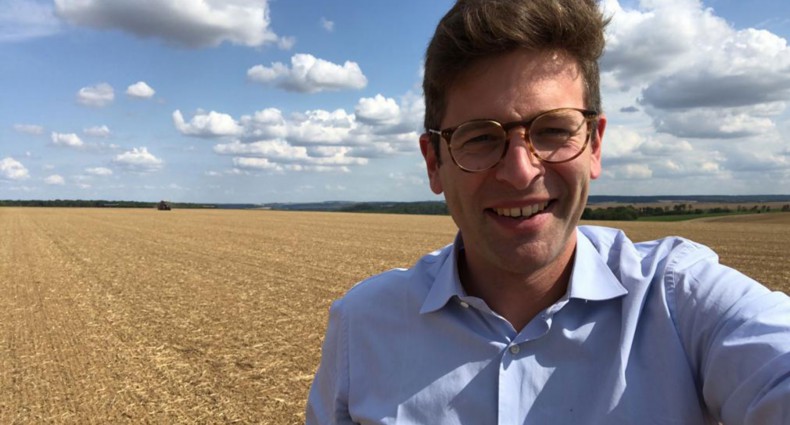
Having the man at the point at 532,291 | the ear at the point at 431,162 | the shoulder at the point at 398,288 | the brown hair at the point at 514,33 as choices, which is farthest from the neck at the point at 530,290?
the brown hair at the point at 514,33

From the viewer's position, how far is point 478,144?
1664 millimetres

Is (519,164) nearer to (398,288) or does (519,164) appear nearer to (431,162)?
(431,162)

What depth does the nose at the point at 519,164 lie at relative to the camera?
1.60m

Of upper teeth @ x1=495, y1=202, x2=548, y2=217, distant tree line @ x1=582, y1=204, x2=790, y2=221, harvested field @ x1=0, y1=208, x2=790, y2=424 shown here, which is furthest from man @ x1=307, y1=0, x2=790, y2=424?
distant tree line @ x1=582, y1=204, x2=790, y2=221

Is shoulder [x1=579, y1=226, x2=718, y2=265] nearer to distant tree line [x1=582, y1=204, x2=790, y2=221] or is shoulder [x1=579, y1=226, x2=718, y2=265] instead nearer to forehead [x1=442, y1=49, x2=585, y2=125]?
forehead [x1=442, y1=49, x2=585, y2=125]

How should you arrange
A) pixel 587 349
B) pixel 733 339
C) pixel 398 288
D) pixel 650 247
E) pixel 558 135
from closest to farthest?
pixel 733 339
pixel 587 349
pixel 558 135
pixel 650 247
pixel 398 288

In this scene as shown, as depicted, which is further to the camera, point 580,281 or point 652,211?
point 652,211

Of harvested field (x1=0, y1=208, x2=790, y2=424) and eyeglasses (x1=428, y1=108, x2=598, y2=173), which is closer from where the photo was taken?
eyeglasses (x1=428, y1=108, x2=598, y2=173)

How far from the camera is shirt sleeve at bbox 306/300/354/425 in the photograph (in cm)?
180

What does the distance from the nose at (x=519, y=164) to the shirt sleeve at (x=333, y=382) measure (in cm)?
70

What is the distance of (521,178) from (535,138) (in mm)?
116

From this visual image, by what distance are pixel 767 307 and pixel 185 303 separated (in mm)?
11303

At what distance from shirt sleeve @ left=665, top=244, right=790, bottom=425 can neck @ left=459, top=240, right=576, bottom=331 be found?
0.95 ft

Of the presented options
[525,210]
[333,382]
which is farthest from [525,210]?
[333,382]
